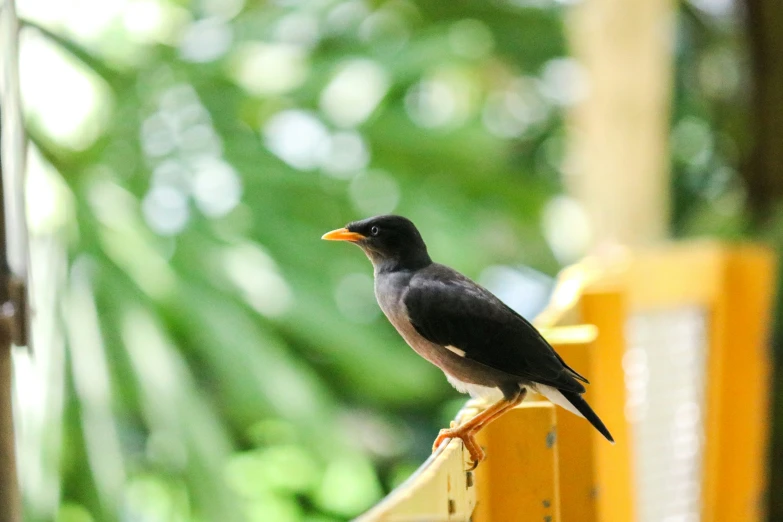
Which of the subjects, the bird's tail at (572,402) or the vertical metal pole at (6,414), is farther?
the bird's tail at (572,402)

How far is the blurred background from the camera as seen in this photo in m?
1.68

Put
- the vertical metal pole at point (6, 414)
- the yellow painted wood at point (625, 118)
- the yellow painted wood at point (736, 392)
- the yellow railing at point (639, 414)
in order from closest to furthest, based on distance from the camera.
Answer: the vertical metal pole at point (6, 414) → the yellow railing at point (639, 414) → the yellow painted wood at point (736, 392) → the yellow painted wood at point (625, 118)

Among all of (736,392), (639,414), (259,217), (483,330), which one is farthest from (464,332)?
(259,217)

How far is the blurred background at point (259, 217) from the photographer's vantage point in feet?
5.52

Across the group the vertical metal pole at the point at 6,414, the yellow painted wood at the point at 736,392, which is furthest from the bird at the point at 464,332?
the yellow painted wood at the point at 736,392

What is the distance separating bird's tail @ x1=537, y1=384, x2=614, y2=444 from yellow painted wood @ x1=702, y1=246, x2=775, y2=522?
0.88m

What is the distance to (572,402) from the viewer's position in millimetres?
799

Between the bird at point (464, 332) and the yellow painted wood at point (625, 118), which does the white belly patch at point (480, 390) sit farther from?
the yellow painted wood at point (625, 118)

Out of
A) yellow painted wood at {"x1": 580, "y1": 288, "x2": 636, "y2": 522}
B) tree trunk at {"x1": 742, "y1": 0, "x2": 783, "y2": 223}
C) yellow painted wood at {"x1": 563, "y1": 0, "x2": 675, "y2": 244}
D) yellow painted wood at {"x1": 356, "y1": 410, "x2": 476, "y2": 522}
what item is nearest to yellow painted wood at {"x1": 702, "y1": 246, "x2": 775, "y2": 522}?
yellow painted wood at {"x1": 563, "y1": 0, "x2": 675, "y2": 244}

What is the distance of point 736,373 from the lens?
1.60 meters

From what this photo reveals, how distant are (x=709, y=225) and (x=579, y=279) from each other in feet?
5.07

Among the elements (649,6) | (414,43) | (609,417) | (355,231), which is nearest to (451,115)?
A: (414,43)

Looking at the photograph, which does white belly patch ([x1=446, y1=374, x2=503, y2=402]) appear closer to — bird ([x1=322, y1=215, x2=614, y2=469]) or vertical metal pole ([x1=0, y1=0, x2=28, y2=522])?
bird ([x1=322, y1=215, x2=614, y2=469])

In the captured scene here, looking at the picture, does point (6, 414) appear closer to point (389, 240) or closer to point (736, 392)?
point (389, 240)
